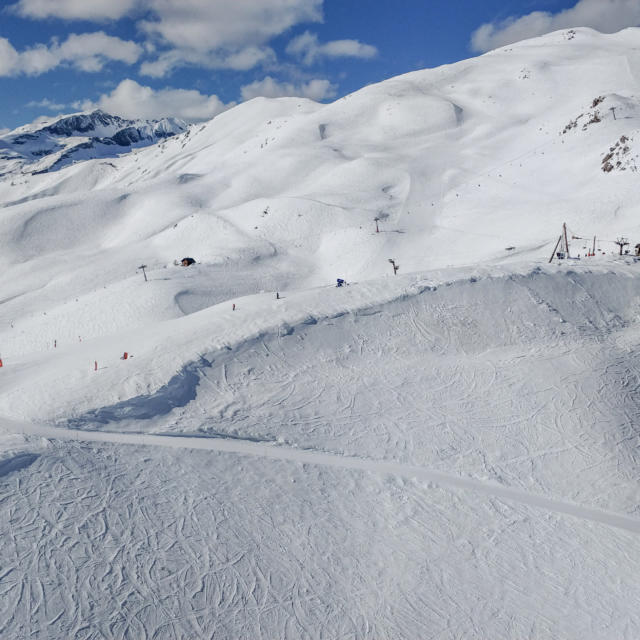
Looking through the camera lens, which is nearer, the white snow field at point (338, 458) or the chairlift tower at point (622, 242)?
the white snow field at point (338, 458)

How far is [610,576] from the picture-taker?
18.0 meters

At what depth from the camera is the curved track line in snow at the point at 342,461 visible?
19.9m

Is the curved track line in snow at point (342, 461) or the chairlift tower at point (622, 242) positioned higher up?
the chairlift tower at point (622, 242)

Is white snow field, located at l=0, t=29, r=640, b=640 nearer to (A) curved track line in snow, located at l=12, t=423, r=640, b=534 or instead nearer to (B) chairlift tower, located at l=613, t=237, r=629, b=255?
(A) curved track line in snow, located at l=12, t=423, r=640, b=534

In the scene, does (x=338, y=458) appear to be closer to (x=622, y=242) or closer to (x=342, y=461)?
(x=342, y=461)

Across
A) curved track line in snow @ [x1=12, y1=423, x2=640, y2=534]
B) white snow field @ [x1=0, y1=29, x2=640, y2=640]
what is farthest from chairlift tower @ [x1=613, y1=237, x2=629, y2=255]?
curved track line in snow @ [x1=12, y1=423, x2=640, y2=534]

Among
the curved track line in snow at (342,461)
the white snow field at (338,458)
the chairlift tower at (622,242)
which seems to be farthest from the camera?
the chairlift tower at (622,242)

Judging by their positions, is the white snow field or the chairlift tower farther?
the chairlift tower

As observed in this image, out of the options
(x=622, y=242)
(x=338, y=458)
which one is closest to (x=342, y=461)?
(x=338, y=458)

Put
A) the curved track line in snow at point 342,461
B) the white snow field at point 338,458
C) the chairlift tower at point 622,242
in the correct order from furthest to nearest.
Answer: the chairlift tower at point 622,242 → the curved track line in snow at point 342,461 → the white snow field at point 338,458

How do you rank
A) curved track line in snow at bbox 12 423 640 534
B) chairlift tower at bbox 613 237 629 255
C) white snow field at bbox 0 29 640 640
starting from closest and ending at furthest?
white snow field at bbox 0 29 640 640 → curved track line in snow at bbox 12 423 640 534 → chairlift tower at bbox 613 237 629 255

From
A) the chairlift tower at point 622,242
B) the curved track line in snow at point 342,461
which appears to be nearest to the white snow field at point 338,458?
the curved track line in snow at point 342,461

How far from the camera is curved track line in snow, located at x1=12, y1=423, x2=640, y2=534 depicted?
19.9 m

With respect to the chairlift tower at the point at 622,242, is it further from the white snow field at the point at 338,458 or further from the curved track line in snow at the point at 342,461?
the curved track line in snow at the point at 342,461
